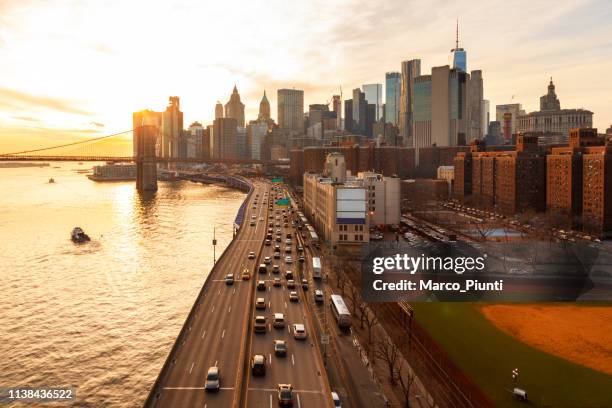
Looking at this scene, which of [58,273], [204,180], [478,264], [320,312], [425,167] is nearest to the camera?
[478,264]

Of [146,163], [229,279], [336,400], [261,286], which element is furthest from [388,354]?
[146,163]

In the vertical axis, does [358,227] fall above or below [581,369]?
above

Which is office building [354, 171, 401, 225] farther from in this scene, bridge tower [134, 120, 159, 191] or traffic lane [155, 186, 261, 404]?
bridge tower [134, 120, 159, 191]

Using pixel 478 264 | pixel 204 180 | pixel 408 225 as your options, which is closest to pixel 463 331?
pixel 478 264

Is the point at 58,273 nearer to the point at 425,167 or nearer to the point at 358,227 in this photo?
the point at 358,227

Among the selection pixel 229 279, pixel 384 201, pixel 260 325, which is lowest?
pixel 260 325

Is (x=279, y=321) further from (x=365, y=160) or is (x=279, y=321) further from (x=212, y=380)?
(x=365, y=160)

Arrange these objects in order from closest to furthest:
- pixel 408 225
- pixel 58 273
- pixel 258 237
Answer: pixel 58 273
pixel 258 237
pixel 408 225
